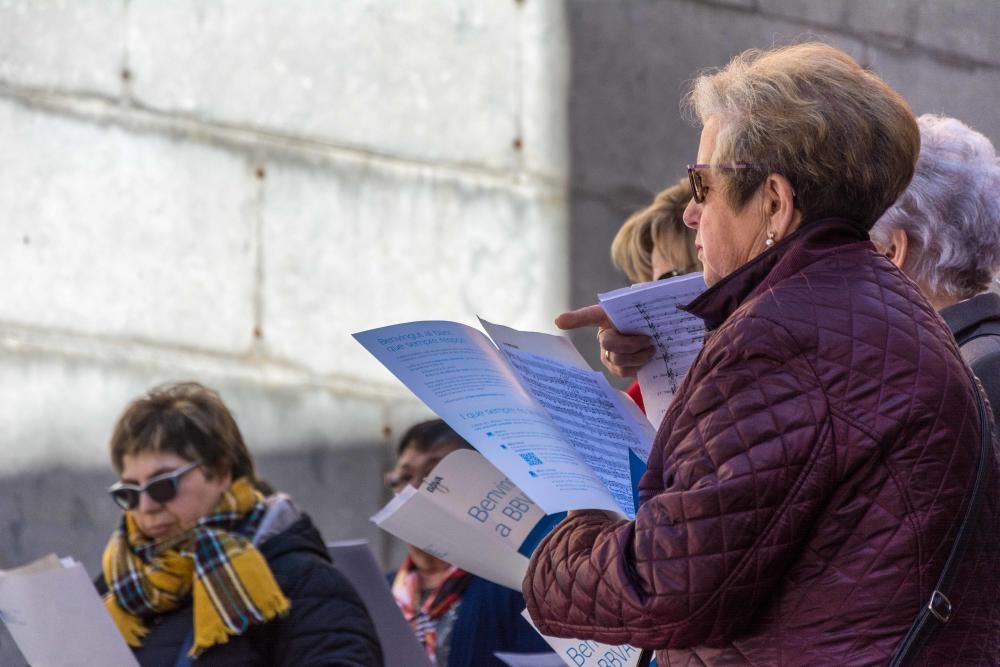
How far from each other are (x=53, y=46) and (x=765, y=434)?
3750 millimetres

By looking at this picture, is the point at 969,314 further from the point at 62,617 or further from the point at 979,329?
the point at 62,617

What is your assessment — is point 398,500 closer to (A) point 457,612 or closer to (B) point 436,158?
(A) point 457,612

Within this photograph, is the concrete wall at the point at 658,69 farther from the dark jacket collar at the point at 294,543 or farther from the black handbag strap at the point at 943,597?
the black handbag strap at the point at 943,597

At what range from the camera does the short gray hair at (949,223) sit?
2.70 m

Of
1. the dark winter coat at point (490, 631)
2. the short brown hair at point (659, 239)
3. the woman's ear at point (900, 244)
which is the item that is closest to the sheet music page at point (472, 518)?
the woman's ear at point (900, 244)

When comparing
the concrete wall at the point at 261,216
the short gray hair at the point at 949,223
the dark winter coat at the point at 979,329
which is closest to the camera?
the dark winter coat at the point at 979,329

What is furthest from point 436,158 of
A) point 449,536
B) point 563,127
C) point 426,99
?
point 449,536

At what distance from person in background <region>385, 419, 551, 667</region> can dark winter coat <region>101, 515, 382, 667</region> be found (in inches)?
10.6

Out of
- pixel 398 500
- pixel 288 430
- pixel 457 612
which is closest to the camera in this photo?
pixel 398 500

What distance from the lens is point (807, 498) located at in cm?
163

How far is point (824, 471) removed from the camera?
163 cm

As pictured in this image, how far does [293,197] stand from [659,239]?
7.50 feet

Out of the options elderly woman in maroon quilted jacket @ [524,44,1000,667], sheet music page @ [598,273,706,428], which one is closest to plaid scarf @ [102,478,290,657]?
sheet music page @ [598,273,706,428]

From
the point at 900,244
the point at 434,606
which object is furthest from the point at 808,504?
the point at 434,606
